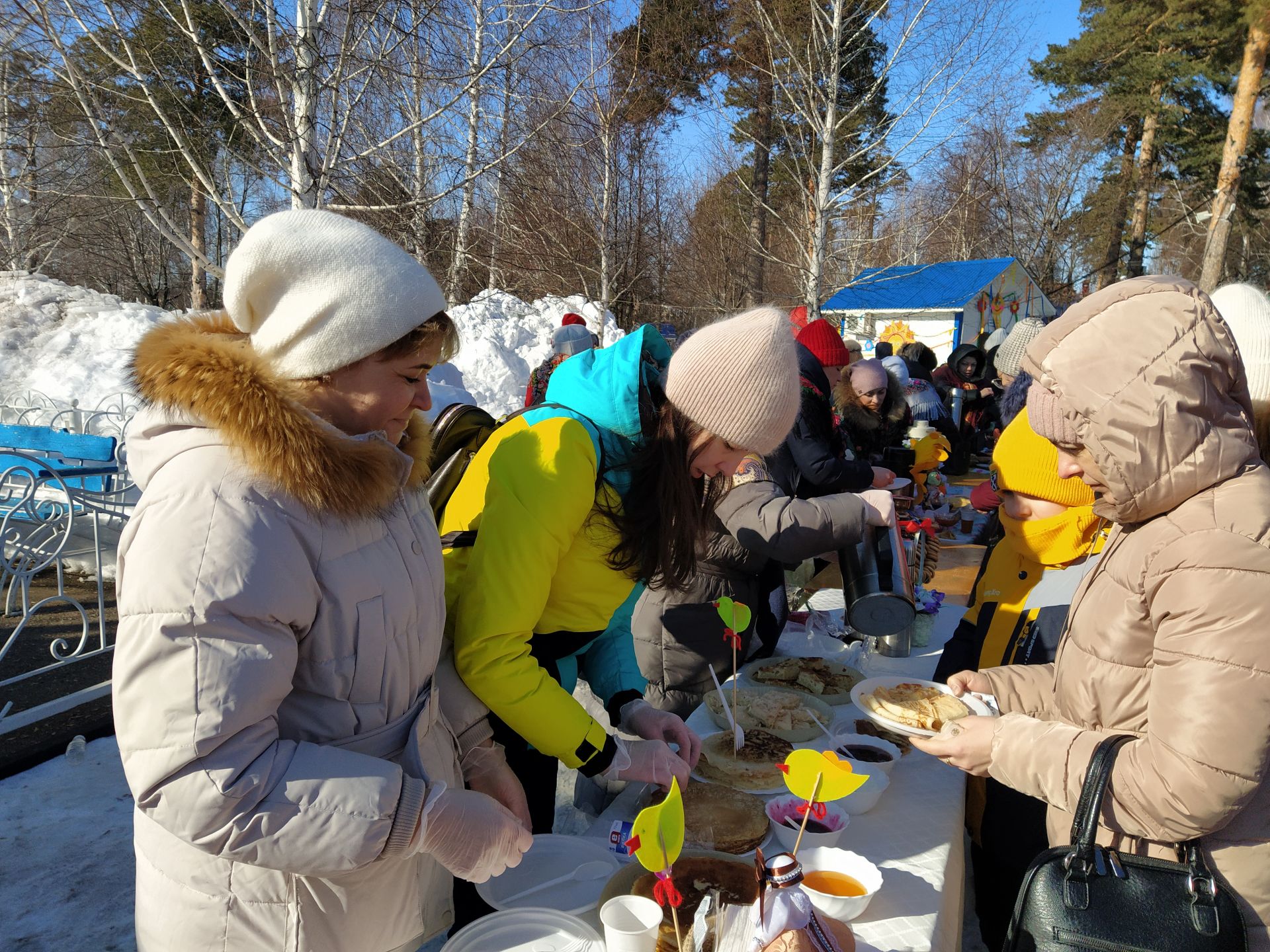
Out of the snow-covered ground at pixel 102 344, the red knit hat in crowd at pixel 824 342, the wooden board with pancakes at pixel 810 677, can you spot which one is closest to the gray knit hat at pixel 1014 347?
the red knit hat in crowd at pixel 824 342

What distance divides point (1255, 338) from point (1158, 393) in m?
0.77

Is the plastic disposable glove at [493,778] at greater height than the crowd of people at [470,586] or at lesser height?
lesser

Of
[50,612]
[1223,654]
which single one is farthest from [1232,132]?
[50,612]

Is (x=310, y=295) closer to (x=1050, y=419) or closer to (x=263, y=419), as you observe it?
(x=263, y=419)

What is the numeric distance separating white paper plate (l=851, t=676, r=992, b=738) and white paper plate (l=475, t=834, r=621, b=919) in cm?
74

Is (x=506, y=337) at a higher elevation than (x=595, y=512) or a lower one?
higher

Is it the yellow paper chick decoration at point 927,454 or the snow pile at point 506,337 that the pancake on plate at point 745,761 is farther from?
the snow pile at point 506,337

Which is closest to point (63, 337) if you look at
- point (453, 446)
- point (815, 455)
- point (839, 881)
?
point (815, 455)

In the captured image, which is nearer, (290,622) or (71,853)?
(290,622)

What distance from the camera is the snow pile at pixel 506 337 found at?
1188cm

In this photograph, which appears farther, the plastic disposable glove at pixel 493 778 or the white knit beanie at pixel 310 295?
the plastic disposable glove at pixel 493 778

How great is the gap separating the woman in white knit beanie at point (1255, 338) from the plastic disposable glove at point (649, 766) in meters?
1.39

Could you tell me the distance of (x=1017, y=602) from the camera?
2551mm

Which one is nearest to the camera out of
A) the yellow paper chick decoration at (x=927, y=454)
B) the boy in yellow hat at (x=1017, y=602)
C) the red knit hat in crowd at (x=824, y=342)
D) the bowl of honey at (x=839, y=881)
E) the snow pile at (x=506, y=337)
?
the bowl of honey at (x=839, y=881)
